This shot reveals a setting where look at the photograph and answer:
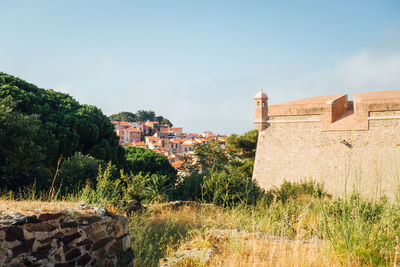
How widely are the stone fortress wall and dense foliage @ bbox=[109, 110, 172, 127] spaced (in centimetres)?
6744

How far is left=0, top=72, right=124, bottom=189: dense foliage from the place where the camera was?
8344mm

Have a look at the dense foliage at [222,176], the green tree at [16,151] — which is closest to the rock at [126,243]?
the dense foliage at [222,176]

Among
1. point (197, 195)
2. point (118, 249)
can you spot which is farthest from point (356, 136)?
point (118, 249)

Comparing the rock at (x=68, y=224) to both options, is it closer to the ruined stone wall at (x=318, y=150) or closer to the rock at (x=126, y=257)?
the rock at (x=126, y=257)

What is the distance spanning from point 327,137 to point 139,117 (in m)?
72.1

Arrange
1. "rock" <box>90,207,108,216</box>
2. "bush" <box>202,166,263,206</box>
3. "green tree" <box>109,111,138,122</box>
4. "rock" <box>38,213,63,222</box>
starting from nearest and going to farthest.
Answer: "rock" <box>38,213,63,222</box> < "rock" <box>90,207,108,216</box> < "bush" <box>202,166,263,206</box> < "green tree" <box>109,111,138,122</box>

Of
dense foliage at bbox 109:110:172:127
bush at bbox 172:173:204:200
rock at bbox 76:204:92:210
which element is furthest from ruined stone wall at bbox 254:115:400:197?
dense foliage at bbox 109:110:172:127

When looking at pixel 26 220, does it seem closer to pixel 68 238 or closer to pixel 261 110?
pixel 68 238

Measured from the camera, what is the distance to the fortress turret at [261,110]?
16.6 metres

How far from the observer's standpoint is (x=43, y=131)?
11.3 m

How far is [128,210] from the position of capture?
270 inches

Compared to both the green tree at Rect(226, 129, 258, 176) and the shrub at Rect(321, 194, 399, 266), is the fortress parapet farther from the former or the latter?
the shrub at Rect(321, 194, 399, 266)

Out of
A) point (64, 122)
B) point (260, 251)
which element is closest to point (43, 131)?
point (64, 122)

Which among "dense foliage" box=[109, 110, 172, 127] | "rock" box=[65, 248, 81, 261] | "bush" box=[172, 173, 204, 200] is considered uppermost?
"dense foliage" box=[109, 110, 172, 127]
